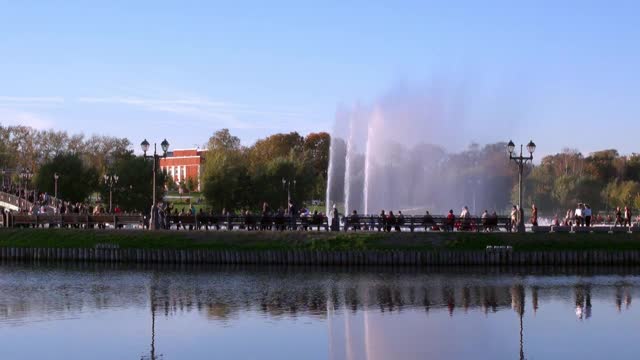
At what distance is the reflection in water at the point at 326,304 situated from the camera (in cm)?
3161

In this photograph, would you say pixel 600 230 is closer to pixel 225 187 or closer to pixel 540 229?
pixel 540 229

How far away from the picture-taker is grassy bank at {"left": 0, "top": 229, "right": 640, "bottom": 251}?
5644cm

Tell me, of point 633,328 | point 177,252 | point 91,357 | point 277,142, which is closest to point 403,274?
point 177,252

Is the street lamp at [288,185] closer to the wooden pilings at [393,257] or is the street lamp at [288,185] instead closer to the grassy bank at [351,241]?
the grassy bank at [351,241]

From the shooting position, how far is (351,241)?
56.8 meters

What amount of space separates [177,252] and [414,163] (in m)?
22.4

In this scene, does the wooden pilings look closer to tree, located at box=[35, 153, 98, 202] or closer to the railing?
the railing

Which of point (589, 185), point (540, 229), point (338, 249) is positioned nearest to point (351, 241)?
point (338, 249)

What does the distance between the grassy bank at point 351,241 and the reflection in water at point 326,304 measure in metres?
3.51

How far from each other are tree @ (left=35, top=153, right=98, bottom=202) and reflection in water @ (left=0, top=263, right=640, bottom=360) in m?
61.2

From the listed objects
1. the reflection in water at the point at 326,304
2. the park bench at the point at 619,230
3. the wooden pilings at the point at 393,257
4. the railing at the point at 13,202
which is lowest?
the reflection in water at the point at 326,304

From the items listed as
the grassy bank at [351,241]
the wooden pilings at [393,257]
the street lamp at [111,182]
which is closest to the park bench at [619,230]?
the grassy bank at [351,241]

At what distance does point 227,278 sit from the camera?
159ft

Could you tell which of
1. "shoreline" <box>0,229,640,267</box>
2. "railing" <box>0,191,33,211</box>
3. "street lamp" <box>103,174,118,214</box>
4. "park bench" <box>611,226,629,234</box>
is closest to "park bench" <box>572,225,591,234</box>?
"shoreline" <box>0,229,640,267</box>
